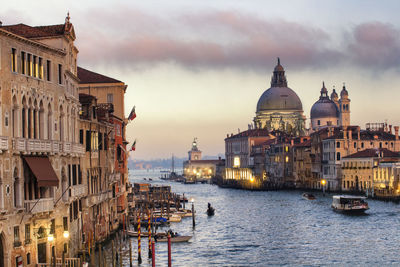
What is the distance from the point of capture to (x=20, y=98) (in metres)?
19.2

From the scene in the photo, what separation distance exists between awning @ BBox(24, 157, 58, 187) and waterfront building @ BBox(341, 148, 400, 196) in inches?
1805

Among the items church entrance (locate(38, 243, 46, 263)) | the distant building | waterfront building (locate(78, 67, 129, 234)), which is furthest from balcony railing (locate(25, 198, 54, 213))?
the distant building

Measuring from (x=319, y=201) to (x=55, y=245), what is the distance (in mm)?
46105

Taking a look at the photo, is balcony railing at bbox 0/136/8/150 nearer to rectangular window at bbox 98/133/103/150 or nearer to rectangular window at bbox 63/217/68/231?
rectangular window at bbox 63/217/68/231

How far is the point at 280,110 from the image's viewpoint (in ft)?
484

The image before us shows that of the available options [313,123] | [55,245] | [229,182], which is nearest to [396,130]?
[229,182]

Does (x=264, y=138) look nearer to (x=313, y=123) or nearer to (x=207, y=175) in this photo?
(x=313, y=123)

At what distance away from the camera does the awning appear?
63.9 feet

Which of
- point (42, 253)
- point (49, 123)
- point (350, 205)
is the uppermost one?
point (49, 123)

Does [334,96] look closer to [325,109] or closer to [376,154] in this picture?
[325,109]

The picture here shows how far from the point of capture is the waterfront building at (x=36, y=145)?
18.5 meters

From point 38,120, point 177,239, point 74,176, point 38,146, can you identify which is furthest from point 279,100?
point 38,146

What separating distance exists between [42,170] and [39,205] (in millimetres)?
919

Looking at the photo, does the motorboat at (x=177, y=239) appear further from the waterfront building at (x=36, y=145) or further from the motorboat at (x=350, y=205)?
the motorboat at (x=350, y=205)
